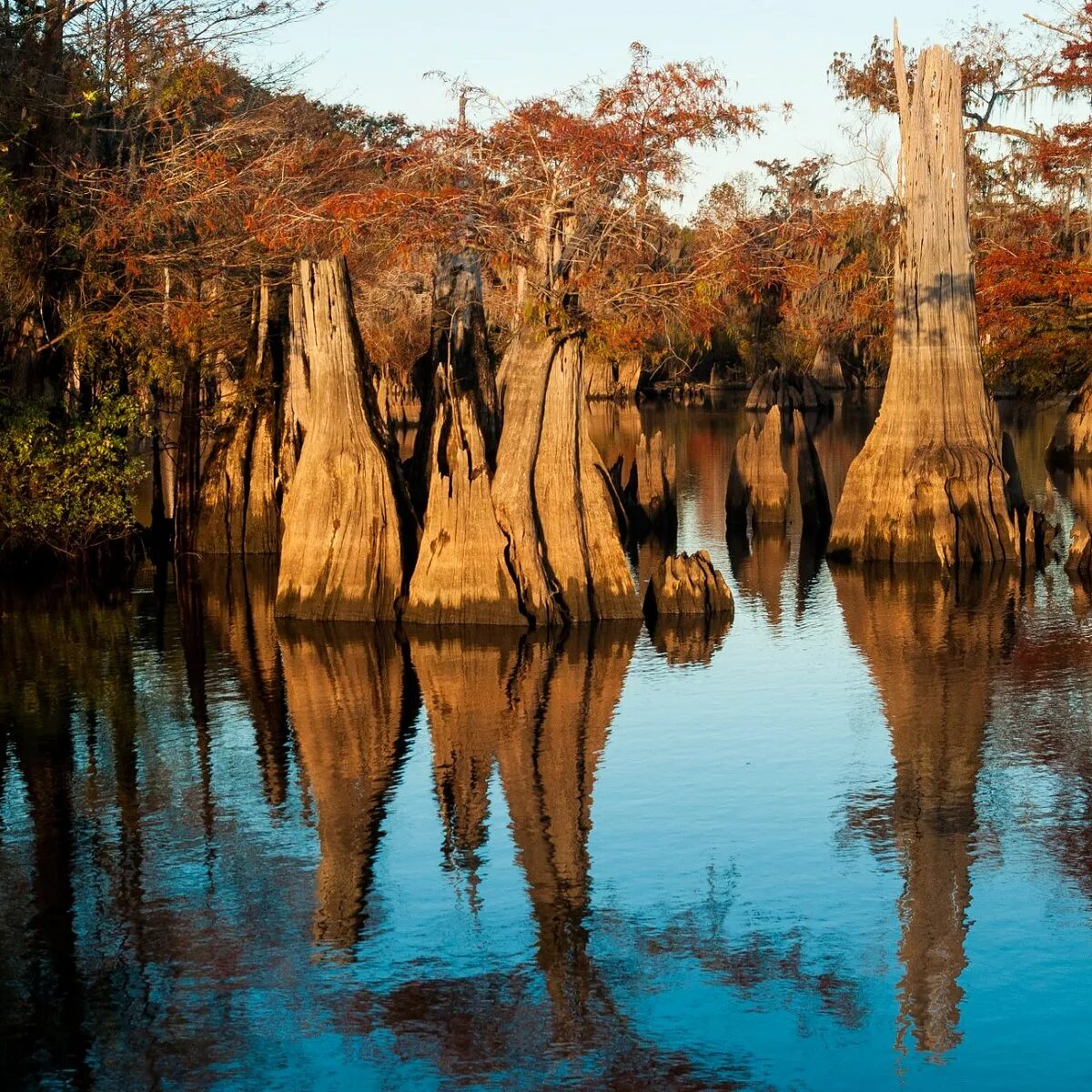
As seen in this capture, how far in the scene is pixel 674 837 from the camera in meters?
12.4

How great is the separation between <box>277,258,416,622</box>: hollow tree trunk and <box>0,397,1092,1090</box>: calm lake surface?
64 cm

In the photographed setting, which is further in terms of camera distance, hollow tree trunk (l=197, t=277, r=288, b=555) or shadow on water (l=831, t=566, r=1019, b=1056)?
hollow tree trunk (l=197, t=277, r=288, b=555)

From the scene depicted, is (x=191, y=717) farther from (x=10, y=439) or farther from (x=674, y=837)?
(x=10, y=439)

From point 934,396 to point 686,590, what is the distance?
5772mm

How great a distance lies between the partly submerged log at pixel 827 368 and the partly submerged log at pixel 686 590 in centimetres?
5897

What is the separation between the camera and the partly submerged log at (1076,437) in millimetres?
41844

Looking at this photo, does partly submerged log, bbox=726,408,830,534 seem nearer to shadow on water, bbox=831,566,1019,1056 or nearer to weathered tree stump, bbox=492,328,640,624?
shadow on water, bbox=831,566,1019,1056

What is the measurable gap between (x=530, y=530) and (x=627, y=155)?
4.32 meters

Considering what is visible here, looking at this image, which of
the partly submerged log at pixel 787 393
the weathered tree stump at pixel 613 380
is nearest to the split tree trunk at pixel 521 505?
the partly submerged log at pixel 787 393

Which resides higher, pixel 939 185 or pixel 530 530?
pixel 939 185

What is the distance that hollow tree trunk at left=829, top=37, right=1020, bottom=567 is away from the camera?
24.8m

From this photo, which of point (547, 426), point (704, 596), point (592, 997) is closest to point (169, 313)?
point (547, 426)

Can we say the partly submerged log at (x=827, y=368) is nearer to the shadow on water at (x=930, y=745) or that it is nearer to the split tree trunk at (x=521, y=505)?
the shadow on water at (x=930, y=745)

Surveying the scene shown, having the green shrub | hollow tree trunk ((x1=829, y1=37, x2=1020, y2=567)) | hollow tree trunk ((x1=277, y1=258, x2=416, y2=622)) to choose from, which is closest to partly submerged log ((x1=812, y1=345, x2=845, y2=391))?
hollow tree trunk ((x1=829, y1=37, x2=1020, y2=567))
